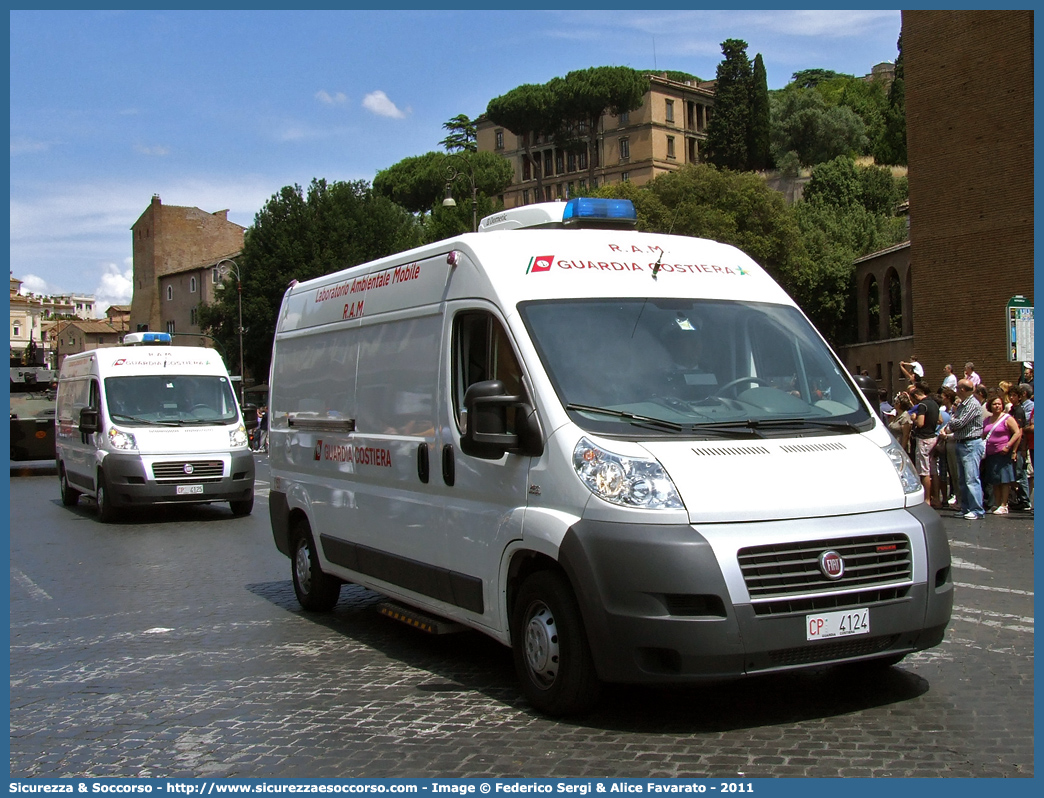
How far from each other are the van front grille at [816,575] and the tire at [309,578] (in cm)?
435

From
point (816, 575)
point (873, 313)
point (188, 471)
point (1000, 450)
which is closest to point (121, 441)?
point (188, 471)

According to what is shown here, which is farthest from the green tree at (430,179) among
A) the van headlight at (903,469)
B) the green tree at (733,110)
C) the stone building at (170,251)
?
the van headlight at (903,469)

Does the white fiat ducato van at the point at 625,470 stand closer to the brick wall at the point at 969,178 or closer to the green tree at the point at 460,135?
the brick wall at the point at 969,178

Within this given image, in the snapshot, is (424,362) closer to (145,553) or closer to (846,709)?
(846,709)

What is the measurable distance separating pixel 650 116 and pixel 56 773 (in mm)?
103161

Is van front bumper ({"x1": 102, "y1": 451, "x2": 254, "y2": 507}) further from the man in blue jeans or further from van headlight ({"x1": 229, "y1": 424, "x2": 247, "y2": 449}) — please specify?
the man in blue jeans

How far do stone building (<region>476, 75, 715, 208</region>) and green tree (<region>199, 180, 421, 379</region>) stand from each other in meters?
42.8

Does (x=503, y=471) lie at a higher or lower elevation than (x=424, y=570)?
higher

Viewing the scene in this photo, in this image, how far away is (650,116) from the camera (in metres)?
104

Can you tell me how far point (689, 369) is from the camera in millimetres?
6016

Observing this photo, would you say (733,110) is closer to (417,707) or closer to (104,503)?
(104,503)

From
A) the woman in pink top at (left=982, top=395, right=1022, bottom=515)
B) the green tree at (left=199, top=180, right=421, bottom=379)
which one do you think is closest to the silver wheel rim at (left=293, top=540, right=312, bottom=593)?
the woman in pink top at (left=982, top=395, right=1022, bottom=515)

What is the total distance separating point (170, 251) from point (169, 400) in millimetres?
92208

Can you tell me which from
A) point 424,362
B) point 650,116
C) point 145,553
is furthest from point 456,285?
point 650,116
